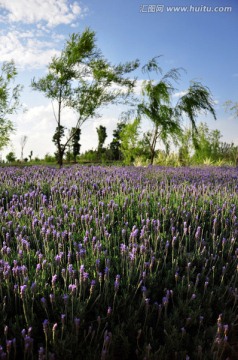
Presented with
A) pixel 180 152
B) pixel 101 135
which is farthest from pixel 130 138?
pixel 101 135

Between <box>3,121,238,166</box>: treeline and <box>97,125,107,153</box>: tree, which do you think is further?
<box>97,125,107,153</box>: tree

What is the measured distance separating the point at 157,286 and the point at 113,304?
57 cm

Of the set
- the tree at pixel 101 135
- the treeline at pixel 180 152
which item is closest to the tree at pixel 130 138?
the treeline at pixel 180 152

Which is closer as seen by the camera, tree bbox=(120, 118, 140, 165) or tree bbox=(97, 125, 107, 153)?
tree bbox=(120, 118, 140, 165)

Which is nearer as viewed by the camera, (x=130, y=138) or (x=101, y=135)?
(x=130, y=138)

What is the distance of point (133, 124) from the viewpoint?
2153cm

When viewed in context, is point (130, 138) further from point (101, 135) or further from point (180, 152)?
point (101, 135)

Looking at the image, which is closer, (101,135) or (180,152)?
(180,152)

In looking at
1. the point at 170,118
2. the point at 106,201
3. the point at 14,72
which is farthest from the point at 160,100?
the point at 106,201

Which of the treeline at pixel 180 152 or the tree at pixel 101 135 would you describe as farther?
the tree at pixel 101 135

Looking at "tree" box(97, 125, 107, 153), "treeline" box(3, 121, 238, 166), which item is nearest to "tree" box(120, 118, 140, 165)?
"treeline" box(3, 121, 238, 166)

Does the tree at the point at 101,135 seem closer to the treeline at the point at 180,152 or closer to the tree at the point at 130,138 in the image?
the treeline at the point at 180,152

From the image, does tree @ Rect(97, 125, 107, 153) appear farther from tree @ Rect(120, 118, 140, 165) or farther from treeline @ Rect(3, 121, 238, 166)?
tree @ Rect(120, 118, 140, 165)

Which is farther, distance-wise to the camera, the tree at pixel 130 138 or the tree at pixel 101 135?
the tree at pixel 101 135
